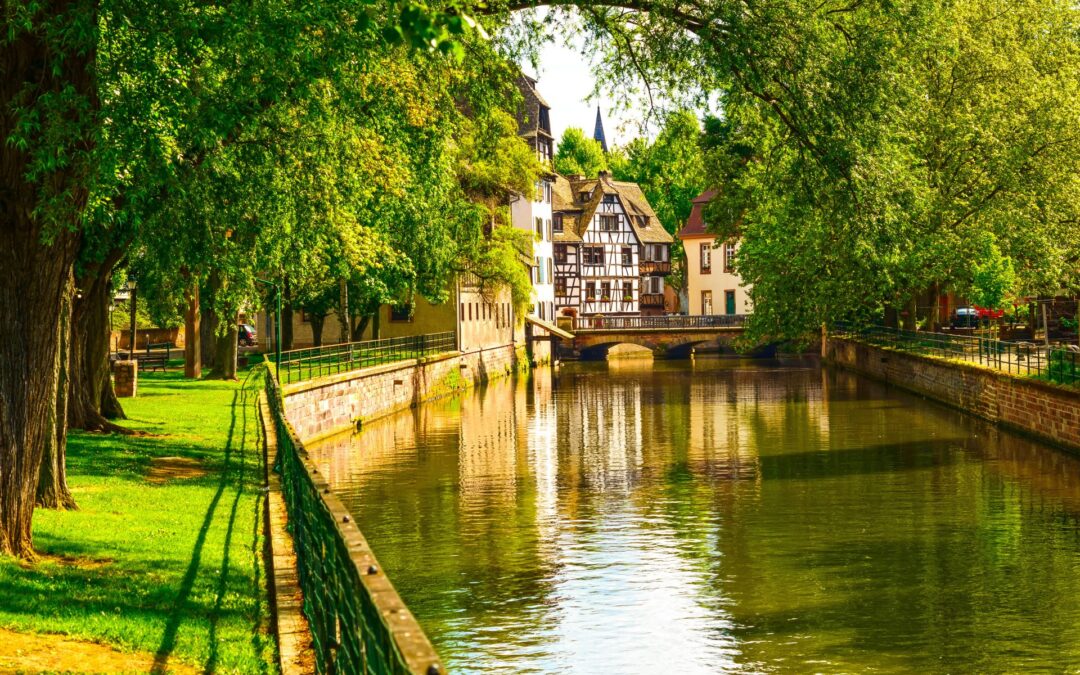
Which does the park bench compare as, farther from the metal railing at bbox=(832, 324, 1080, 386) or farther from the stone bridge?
the stone bridge

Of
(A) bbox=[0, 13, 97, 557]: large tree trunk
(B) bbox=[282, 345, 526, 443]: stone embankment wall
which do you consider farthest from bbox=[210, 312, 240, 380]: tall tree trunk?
(A) bbox=[0, 13, 97, 557]: large tree trunk

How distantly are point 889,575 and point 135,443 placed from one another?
47.1 feet

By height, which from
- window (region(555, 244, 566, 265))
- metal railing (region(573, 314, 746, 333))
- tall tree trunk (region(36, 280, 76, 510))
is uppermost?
window (region(555, 244, 566, 265))

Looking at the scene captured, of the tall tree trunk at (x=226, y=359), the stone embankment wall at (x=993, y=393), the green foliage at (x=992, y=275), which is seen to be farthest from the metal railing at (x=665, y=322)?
the tall tree trunk at (x=226, y=359)

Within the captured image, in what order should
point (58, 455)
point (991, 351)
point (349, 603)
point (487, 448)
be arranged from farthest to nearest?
point (991, 351), point (487, 448), point (58, 455), point (349, 603)

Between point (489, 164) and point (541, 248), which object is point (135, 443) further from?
point (541, 248)

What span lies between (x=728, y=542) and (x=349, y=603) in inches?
652

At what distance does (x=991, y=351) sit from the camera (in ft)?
136

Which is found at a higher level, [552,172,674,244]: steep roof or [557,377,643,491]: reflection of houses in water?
[552,172,674,244]: steep roof

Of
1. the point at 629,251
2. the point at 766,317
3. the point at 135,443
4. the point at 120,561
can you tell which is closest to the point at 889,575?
the point at 120,561

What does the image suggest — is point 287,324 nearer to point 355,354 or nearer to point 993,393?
point 355,354

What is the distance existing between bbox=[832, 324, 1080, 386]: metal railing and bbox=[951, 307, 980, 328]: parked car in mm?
6775

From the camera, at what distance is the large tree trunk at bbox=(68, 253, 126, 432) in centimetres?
2538

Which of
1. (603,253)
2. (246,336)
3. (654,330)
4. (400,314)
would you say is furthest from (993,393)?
(603,253)
